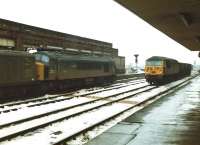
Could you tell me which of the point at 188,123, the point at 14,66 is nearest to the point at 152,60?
the point at 14,66

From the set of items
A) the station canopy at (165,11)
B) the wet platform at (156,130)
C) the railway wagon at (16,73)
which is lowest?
the wet platform at (156,130)

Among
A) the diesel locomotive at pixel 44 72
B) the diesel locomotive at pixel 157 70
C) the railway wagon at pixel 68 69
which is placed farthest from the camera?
the diesel locomotive at pixel 157 70

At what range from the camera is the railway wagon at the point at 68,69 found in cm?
2570

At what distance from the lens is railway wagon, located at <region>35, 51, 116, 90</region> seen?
84.3 ft

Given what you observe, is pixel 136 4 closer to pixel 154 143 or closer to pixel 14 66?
pixel 154 143

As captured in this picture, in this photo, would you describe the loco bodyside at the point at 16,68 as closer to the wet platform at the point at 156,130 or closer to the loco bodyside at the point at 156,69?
the wet platform at the point at 156,130

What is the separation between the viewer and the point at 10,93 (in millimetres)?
21016

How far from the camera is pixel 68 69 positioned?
28.4m

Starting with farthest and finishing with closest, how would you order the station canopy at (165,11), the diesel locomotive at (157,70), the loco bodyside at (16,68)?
the diesel locomotive at (157,70), the loco bodyside at (16,68), the station canopy at (165,11)

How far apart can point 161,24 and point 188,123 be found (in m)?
6.35

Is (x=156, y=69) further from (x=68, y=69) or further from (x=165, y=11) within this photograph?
(x=165, y=11)

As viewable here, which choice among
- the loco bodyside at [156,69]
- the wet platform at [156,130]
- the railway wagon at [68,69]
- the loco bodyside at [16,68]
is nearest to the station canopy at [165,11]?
the wet platform at [156,130]

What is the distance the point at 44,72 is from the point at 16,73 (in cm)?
391

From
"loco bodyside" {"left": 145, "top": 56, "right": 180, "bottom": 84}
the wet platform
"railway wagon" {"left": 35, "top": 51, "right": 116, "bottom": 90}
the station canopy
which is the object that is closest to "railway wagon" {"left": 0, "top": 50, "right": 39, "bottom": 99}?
"railway wagon" {"left": 35, "top": 51, "right": 116, "bottom": 90}
